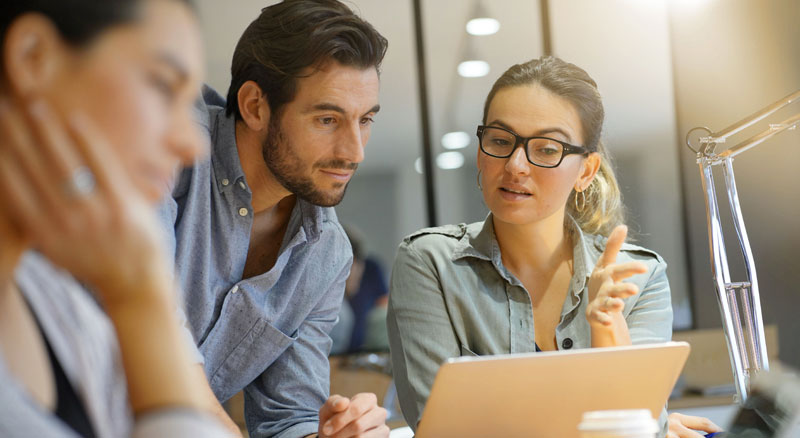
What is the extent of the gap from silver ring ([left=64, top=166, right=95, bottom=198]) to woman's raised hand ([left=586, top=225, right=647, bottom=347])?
3.48ft

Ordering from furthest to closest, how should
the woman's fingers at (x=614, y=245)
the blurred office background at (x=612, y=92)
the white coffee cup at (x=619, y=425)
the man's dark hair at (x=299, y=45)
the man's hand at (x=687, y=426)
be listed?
the blurred office background at (x=612, y=92)
the man's dark hair at (x=299, y=45)
the man's hand at (x=687, y=426)
the woman's fingers at (x=614, y=245)
the white coffee cup at (x=619, y=425)

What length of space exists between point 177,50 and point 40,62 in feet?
0.35

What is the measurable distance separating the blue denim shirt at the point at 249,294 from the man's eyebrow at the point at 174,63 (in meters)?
1.05

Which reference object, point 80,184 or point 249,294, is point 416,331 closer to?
point 249,294

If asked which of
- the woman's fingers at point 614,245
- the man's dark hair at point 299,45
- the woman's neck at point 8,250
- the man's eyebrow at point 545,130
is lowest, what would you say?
the woman's fingers at point 614,245

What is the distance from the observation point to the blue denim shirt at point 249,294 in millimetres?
1781

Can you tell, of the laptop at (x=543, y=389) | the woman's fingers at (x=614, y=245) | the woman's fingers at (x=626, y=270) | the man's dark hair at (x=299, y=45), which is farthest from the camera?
the man's dark hair at (x=299, y=45)

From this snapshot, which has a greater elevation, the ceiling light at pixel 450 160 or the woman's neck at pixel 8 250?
the ceiling light at pixel 450 160

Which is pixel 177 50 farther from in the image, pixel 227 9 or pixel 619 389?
pixel 227 9

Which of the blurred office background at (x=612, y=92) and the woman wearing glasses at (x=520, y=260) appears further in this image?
the blurred office background at (x=612, y=92)

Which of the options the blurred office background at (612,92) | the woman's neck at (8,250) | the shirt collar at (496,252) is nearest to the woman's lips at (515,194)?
the shirt collar at (496,252)

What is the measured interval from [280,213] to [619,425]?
47.1 inches

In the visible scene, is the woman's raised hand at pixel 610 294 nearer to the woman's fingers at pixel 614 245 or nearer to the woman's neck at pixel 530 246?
the woman's fingers at pixel 614 245

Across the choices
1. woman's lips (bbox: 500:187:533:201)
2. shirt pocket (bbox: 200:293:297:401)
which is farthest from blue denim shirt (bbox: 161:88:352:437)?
woman's lips (bbox: 500:187:533:201)
